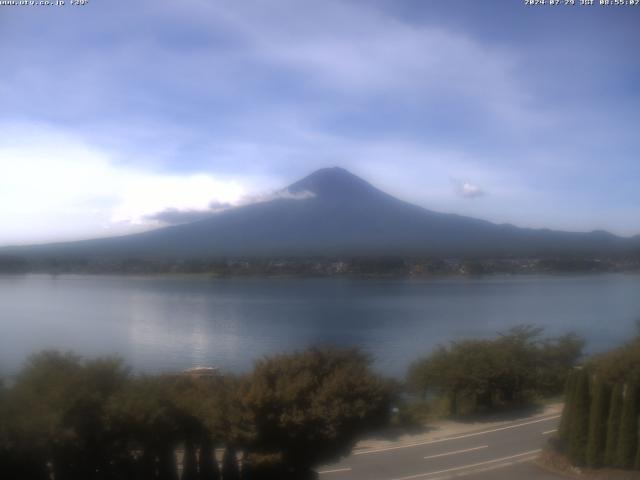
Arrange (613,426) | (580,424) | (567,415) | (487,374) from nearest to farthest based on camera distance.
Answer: (613,426) → (580,424) → (567,415) → (487,374)

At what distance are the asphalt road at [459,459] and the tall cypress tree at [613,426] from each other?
30.2 inches

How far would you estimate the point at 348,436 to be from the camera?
22.4ft

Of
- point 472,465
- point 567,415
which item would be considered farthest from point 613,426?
point 472,465

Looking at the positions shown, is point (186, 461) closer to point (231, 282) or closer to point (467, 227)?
point (231, 282)

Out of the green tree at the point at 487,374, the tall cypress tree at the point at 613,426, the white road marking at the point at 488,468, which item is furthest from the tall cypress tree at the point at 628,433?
the green tree at the point at 487,374

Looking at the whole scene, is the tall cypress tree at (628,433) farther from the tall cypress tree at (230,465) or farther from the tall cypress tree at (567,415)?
the tall cypress tree at (230,465)

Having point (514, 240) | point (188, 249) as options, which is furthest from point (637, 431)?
point (514, 240)

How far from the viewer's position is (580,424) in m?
7.61

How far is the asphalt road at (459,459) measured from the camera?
24.4 feet

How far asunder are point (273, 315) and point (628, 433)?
16582 mm

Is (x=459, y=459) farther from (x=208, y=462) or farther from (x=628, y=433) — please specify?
(x=208, y=462)

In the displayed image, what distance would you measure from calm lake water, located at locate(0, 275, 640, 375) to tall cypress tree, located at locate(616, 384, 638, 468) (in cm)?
730

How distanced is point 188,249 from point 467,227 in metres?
24.5

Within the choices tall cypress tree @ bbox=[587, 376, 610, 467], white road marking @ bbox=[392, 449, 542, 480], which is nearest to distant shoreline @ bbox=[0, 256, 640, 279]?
white road marking @ bbox=[392, 449, 542, 480]
